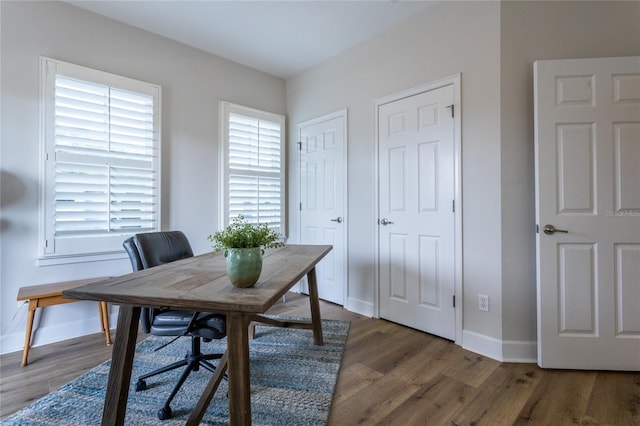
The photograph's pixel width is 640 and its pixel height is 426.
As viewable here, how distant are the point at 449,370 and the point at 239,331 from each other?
1631 millimetres

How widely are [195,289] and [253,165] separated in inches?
105

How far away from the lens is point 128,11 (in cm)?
259

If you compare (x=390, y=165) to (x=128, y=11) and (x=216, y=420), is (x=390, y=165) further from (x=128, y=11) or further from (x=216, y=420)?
(x=128, y=11)

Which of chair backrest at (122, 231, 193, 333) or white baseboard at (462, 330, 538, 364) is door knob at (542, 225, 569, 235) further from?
chair backrest at (122, 231, 193, 333)

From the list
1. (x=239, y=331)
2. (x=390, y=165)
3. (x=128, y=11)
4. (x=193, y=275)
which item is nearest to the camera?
(x=239, y=331)

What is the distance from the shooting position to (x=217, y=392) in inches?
67.6

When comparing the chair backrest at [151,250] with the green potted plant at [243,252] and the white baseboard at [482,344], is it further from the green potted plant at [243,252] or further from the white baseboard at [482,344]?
the white baseboard at [482,344]

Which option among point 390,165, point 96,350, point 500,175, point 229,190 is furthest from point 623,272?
point 96,350

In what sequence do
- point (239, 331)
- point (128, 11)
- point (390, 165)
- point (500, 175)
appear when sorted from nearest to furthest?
point (239, 331)
point (500, 175)
point (128, 11)
point (390, 165)

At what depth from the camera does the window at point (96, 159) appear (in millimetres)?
2352


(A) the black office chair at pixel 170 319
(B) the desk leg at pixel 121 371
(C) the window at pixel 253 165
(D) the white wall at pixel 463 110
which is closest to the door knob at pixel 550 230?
(D) the white wall at pixel 463 110

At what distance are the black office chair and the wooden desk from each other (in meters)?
0.26

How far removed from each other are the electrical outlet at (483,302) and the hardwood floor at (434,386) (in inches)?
13.9

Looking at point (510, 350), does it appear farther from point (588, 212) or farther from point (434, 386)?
point (588, 212)
